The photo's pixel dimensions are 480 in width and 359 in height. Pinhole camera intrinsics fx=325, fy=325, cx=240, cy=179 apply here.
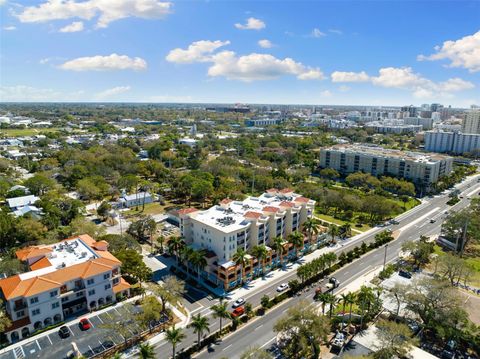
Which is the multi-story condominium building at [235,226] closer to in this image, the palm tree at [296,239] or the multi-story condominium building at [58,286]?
the palm tree at [296,239]

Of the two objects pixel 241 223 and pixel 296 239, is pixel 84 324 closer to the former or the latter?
pixel 241 223

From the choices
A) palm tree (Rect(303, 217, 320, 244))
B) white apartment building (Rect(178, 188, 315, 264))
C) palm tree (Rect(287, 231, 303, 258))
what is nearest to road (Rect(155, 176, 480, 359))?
palm tree (Rect(287, 231, 303, 258))

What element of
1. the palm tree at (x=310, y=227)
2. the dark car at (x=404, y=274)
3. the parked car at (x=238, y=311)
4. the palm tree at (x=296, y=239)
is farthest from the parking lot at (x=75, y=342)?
the dark car at (x=404, y=274)

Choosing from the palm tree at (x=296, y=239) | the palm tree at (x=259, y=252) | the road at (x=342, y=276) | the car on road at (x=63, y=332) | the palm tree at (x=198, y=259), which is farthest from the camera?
the palm tree at (x=296, y=239)

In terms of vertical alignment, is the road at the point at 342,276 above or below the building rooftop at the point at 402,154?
below

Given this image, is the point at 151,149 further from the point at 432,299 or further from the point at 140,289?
the point at 432,299

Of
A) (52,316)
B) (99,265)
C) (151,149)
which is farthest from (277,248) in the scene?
(151,149)

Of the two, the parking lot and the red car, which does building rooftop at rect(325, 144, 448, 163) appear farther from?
the red car

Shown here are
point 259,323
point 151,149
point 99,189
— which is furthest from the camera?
point 151,149
